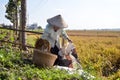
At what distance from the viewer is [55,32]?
30.0 ft

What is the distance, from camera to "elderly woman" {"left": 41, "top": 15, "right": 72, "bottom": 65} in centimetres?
905

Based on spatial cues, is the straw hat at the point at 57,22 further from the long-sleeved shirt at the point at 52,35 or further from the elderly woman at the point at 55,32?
the long-sleeved shirt at the point at 52,35

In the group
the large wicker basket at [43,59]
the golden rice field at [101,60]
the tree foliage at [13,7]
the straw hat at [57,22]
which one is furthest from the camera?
the tree foliage at [13,7]

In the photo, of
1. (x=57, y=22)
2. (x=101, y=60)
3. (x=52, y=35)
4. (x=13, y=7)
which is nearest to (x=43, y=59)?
(x=52, y=35)

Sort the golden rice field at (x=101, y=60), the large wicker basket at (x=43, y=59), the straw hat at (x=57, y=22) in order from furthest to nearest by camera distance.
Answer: the golden rice field at (x=101, y=60)
the straw hat at (x=57, y=22)
the large wicker basket at (x=43, y=59)

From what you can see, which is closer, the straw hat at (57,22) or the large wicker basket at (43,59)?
the large wicker basket at (43,59)

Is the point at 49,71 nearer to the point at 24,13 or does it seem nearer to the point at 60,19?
the point at 60,19

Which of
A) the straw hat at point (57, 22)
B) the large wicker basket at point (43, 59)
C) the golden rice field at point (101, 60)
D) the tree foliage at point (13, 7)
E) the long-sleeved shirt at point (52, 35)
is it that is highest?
the tree foliage at point (13, 7)

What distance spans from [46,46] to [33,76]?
170 centimetres

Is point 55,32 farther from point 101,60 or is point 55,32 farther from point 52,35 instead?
point 101,60

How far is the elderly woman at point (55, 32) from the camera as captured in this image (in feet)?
29.7

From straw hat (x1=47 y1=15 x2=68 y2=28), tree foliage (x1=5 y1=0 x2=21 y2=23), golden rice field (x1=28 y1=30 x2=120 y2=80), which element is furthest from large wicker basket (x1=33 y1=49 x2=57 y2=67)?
tree foliage (x1=5 y1=0 x2=21 y2=23)

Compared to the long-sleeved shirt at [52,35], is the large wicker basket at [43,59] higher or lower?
lower

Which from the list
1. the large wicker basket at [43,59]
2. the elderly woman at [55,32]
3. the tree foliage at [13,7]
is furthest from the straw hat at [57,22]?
the tree foliage at [13,7]
